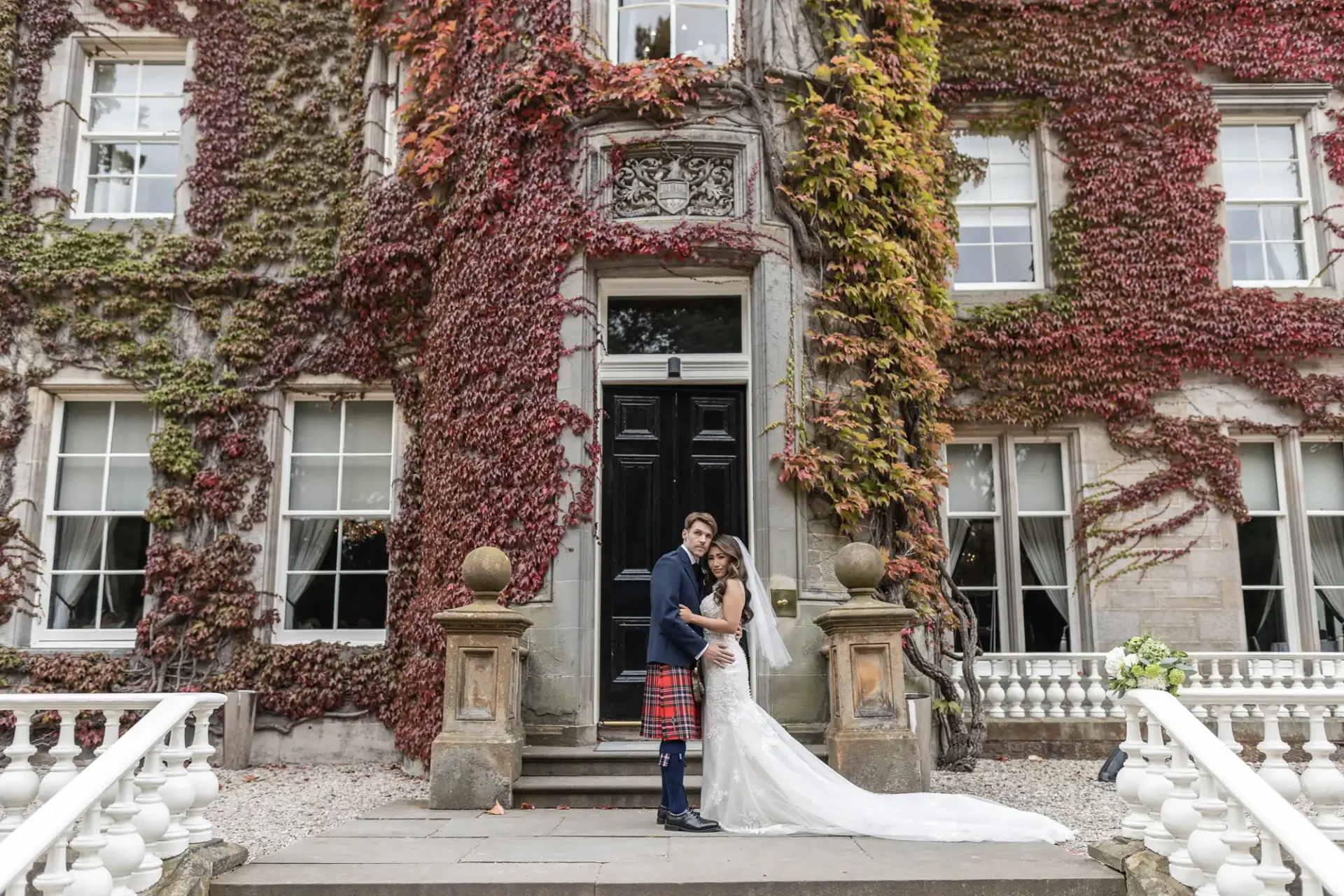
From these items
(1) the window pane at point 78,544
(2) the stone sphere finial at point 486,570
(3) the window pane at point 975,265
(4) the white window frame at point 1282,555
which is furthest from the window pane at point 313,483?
(4) the white window frame at point 1282,555

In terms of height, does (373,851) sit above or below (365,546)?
below

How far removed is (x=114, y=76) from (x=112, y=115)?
0.47m

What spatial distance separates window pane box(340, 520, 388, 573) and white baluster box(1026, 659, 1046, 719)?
20.1ft

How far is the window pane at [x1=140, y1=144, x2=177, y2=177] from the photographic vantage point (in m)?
11.0

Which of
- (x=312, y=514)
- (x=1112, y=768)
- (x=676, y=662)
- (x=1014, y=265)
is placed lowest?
(x=1112, y=768)

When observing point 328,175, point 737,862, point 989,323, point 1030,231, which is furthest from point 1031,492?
point 328,175

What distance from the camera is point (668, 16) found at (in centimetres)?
871

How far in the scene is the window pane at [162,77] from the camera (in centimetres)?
1117

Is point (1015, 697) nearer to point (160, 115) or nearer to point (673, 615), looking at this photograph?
point (673, 615)

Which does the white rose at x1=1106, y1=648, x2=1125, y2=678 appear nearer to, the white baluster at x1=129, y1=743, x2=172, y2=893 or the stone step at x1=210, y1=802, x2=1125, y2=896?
the stone step at x1=210, y1=802, x2=1125, y2=896

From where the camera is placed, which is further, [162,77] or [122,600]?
[162,77]

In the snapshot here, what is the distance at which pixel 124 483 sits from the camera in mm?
10281

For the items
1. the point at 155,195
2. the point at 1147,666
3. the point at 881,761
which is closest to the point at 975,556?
the point at 1147,666

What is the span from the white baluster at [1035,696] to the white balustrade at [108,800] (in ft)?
23.0
